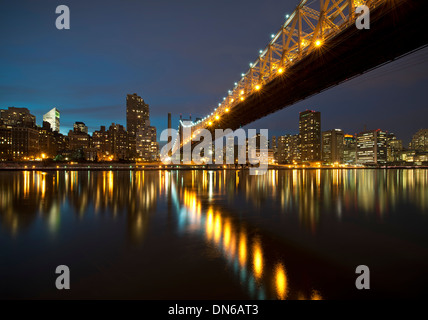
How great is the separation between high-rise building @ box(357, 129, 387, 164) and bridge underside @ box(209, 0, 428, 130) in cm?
16255

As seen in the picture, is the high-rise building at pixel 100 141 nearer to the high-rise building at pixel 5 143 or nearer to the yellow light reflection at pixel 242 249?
the high-rise building at pixel 5 143

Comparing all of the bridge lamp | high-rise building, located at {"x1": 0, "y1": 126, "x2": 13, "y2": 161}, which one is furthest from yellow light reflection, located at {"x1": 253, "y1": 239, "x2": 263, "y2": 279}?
high-rise building, located at {"x1": 0, "y1": 126, "x2": 13, "y2": 161}

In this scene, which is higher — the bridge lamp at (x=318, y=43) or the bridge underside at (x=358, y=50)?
the bridge lamp at (x=318, y=43)

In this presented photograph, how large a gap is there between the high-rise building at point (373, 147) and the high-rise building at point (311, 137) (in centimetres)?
2908

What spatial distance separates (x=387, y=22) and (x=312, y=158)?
182 m

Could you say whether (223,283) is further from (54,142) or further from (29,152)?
(54,142)

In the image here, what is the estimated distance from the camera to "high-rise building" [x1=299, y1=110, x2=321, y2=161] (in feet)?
606

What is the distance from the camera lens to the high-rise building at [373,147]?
160 m

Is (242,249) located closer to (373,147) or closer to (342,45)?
(342,45)

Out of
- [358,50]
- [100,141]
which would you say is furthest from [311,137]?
[358,50]

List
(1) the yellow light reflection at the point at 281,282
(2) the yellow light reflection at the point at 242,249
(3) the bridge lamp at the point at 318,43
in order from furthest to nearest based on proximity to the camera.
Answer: (3) the bridge lamp at the point at 318,43, (2) the yellow light reflection at the point at 242,249, (1) the yellow light reflection at the point at 281,282

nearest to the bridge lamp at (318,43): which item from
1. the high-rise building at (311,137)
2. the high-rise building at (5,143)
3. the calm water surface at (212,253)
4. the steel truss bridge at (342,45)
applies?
the steel truss bridge at (342,45)

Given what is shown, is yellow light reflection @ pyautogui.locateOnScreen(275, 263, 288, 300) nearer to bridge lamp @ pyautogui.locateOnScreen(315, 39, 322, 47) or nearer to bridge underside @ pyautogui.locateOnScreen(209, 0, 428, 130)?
bridge underside @ pyautogui.locateOnScreen(209, 0, 428, 130)

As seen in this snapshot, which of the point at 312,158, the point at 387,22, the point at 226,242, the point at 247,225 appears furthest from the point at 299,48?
the point at 312,158
